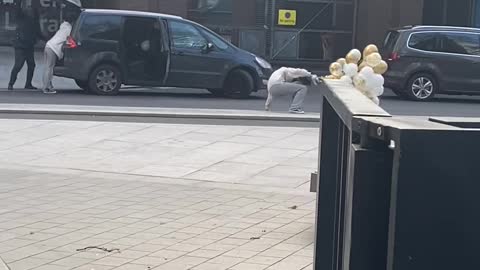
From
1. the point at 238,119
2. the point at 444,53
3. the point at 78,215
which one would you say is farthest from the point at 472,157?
the point at 444,53

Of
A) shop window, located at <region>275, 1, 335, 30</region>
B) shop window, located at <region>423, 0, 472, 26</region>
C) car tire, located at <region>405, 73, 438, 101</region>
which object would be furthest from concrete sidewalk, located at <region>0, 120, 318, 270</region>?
shop window, located at <region>423, 0, 472, 26</region>

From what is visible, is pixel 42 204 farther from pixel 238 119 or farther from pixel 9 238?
pixel 238 119

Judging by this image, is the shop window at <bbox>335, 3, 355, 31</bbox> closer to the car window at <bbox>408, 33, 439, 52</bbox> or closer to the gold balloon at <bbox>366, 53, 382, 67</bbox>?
the car window at <bbox>408, 33, 439, 52</bbox>

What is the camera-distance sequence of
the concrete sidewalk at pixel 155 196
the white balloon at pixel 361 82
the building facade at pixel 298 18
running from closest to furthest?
the concrete sidewalk at pixel 155 196 < the white balloon at pixel 361 82 < the building facade at pixel 298 18

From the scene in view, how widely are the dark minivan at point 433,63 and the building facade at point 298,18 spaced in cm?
A: 739

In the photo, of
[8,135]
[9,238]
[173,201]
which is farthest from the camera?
[8,135]

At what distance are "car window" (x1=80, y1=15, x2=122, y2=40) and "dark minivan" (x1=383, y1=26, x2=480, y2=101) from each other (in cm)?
647

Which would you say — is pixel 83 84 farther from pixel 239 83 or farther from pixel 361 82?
pixel 361 82

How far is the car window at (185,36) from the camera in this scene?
59.1ft

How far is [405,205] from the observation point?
1884 mm

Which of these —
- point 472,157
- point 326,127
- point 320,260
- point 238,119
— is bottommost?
point 238,119

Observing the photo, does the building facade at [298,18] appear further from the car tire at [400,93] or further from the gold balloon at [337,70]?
the gold balloon at [337,70]

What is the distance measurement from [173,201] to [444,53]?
13.5m

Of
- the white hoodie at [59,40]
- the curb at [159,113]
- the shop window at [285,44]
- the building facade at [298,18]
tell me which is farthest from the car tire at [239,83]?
the shop window at [285,44]
